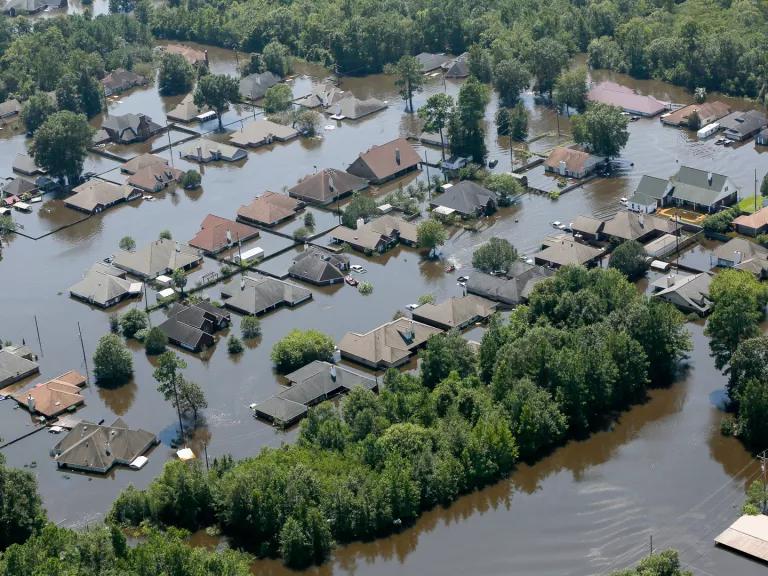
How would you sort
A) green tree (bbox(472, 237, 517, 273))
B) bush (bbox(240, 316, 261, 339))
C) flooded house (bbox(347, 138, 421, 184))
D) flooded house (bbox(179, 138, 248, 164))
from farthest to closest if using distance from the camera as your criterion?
flooded house (bbox(179, 138, 248, 164))
flooded house (bbox(347, 138, 421, 184))
green tree (bbox(472, 237, 517, 273))
bush (bbox(240, 316, 261, 339))

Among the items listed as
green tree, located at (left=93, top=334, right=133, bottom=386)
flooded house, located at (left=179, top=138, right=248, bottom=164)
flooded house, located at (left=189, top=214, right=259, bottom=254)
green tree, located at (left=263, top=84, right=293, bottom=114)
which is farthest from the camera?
green tree, located at (left=263, top=84, right=293, bottom=114)

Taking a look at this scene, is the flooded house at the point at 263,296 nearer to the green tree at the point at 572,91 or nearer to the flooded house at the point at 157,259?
the flooded house at the point at 157,259

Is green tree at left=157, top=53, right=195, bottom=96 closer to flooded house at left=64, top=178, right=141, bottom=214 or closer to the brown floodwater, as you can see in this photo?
the brown floodwater

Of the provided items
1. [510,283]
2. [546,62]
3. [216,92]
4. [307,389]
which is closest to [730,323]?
[510,283]

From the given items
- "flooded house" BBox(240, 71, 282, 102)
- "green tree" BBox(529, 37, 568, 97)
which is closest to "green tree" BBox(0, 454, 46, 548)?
"flooded house" BBox(240, 71, 282, 102)

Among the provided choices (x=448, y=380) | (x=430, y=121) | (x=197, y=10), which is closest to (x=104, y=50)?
(x=197, y=10)

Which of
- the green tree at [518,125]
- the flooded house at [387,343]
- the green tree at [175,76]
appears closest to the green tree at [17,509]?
the flooded house at [387,343]
